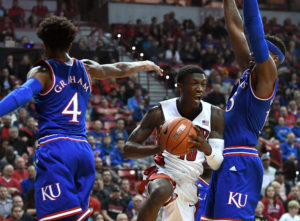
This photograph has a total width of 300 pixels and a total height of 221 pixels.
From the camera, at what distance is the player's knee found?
16.7 ft

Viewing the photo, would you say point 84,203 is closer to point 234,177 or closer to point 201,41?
point 234,177

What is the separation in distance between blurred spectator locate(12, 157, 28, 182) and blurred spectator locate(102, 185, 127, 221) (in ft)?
5.97

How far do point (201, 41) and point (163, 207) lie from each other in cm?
1646

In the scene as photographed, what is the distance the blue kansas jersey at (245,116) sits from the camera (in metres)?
5.00

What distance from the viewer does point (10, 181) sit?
10.8 metres

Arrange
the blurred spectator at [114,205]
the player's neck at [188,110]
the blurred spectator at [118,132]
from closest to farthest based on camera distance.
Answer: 1. the player's neck at [188,110]
2. the blurred spectator at [114,205]
3. the blurred spectator at [118,132]

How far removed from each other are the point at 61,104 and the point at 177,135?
1066 mm

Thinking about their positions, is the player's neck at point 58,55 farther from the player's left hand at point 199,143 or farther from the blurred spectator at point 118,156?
the blurred spectator at point 118,156

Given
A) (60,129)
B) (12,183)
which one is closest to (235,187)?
(60,129)

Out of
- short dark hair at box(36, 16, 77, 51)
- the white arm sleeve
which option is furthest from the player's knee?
short dark hair at box(36, 16, 77, 51)

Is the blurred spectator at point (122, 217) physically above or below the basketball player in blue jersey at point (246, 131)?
below

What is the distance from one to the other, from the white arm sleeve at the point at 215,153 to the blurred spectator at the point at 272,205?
23.2 ft

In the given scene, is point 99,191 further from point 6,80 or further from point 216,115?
point 216,115

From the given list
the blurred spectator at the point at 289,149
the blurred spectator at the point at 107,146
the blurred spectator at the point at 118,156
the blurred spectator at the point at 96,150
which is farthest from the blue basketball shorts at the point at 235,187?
the blurred spectator at the point at 289,149
